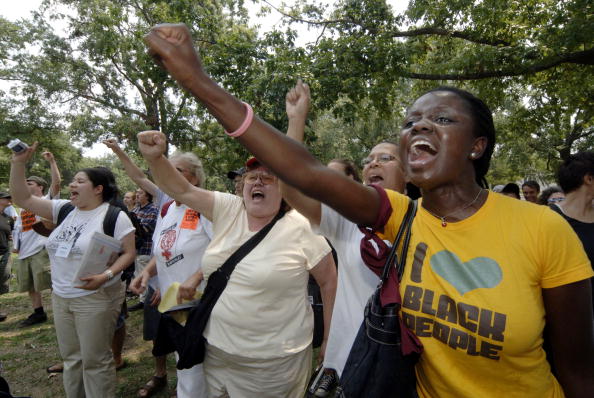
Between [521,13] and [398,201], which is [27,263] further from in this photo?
[521,13]

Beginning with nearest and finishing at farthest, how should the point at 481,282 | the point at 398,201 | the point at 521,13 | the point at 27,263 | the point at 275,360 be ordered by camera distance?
the point at 481,282 → the point at 398,201 → the point at 275,360 → the point at 27,263 → the point at 521,13

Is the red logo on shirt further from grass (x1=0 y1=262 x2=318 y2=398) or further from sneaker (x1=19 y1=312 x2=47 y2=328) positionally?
sneaker (x1=19 y1=312 x2=47 y2=328)

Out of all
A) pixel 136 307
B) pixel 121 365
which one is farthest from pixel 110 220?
pixel 136 307

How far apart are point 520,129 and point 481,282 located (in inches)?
533

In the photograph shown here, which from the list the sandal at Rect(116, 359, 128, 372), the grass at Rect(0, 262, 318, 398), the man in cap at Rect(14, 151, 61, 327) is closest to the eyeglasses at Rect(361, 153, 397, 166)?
the grass at Rect(0, 262, 318, 398)

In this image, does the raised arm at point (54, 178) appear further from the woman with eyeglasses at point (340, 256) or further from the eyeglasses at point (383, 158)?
the woman with eyeglasses at point (340, 256)

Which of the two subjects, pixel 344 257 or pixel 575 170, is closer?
pixel 344 257

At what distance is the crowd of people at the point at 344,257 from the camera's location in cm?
120

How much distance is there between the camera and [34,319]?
6.06 m

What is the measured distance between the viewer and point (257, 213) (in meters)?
2.49

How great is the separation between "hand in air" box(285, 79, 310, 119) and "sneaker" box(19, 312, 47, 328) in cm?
673

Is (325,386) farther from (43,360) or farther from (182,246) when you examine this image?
(43,360)

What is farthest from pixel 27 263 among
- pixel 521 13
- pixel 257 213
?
pixel 521 13

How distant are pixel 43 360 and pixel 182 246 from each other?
326 cm
